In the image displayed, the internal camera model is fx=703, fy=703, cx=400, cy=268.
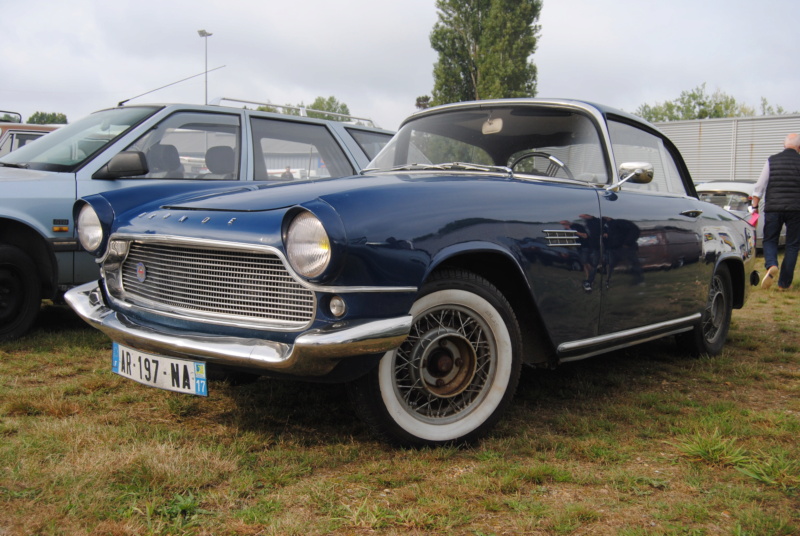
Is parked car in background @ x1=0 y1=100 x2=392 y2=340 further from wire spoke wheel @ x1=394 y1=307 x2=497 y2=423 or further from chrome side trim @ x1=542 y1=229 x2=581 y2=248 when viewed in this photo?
chrome side trim @ x1=542 y1=229 x2=581 y2=248

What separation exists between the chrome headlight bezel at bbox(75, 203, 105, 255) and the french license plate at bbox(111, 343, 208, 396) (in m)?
0.57

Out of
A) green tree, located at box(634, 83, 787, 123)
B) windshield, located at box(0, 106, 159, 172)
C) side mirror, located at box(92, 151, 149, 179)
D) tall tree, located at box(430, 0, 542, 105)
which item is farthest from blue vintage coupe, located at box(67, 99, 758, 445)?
green tree, located at box(634, 83, 787, 123)

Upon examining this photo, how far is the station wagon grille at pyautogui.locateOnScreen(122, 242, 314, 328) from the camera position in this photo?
2.53 metres

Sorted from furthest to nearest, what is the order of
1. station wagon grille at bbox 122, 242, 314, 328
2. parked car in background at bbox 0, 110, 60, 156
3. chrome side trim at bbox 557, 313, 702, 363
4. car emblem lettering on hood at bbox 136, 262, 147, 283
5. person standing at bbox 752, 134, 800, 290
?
parked car in background at bbox 0, 110, 60, 156 → person standing at bbox 752, 134, 800, 290 → chrome side trim at bbox 557, 313, 702, 363 → car emblem lettering on hood at bbox 136, 262, 147, 283 → station wagon grille at bbox 122, 242, 314, 328

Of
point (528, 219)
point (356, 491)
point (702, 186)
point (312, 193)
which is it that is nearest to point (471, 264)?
point (528, 219)

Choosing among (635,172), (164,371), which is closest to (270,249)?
(164,371)

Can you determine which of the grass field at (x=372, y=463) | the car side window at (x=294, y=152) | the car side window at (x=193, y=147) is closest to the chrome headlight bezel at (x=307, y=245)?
the grass field at (x=372, y=463)

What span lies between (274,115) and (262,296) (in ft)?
11.3

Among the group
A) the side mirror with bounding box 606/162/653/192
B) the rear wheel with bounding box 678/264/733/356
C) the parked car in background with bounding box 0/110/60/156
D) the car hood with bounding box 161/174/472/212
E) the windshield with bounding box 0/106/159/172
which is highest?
the parked car in background with bounding box 0/110/60/156

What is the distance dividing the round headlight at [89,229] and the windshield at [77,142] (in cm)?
159

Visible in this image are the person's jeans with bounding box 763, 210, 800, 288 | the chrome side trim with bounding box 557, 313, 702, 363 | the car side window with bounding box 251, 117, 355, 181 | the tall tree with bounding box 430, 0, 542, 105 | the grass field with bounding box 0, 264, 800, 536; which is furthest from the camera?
the tall tree with bounding box 430, 0, 542, 105

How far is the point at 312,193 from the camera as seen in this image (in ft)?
8.91

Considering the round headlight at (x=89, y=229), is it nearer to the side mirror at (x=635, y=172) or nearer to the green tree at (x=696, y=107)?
the side mirror at (x=635, y=172)

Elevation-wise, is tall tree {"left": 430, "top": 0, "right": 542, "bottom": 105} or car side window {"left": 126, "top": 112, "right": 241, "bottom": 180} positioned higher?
tall tree {"left": 430, "top": 0, "right": 542, "bottom": 105}
